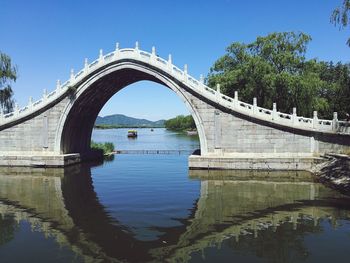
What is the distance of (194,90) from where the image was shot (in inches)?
1054

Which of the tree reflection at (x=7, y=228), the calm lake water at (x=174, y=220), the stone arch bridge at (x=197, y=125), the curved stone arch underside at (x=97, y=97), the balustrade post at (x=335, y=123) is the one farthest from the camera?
the curved stone arch underside at (x=97, y=97)

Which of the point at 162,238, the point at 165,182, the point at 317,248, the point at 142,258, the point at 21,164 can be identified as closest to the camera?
the point at 142,258

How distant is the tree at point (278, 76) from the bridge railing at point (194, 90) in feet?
15.4

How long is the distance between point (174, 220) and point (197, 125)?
45.9ft

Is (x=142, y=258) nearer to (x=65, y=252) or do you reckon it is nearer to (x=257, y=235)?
(x=65, y=252)

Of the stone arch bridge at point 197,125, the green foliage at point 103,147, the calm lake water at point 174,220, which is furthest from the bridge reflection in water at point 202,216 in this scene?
the green foliage at point 103,147

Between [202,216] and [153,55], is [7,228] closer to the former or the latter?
[202,216]

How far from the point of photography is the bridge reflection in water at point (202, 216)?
10484mm

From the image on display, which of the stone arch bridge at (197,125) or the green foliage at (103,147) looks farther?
the green foliage at (103,147)

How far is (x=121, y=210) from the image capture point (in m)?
15.0

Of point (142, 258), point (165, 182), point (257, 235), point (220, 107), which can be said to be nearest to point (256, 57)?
point (220, 107)

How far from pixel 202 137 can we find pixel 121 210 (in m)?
12.8

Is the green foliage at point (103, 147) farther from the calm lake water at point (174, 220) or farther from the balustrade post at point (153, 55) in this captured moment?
the calm lake water at point (174, 220)

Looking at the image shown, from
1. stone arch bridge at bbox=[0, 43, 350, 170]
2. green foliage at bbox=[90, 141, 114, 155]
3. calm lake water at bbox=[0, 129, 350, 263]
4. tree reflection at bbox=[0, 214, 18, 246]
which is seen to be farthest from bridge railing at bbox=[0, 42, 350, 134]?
tree reflection at bbox=[0, 214, 18, 246]
